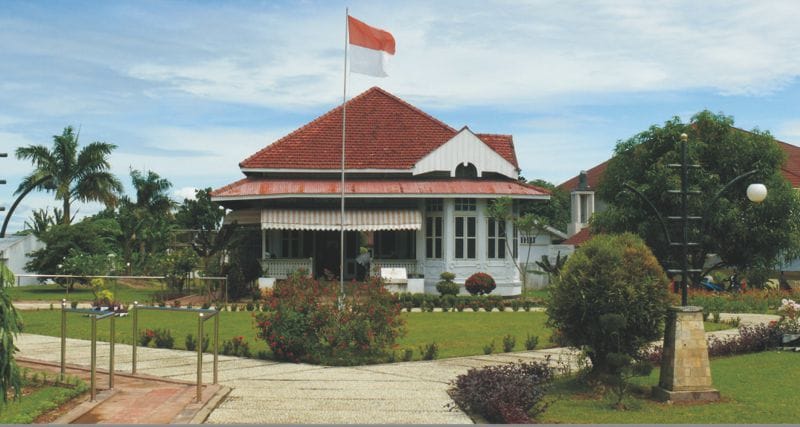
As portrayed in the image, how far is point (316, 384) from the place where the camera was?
1202 cm

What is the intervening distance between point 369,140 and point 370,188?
3416 mm

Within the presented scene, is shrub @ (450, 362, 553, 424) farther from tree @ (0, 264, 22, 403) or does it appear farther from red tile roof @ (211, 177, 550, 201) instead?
red tile roof @ (211, 177, 550, 201)

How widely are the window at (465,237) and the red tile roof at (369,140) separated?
2805mm

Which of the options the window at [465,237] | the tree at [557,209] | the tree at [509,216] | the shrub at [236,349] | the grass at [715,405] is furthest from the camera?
the tree at [557,209]

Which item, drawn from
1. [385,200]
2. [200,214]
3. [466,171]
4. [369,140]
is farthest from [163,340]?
[200,214]

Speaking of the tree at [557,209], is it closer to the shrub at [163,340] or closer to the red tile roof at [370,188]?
the red tile roof at [370,188]

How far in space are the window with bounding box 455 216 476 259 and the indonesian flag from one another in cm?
834

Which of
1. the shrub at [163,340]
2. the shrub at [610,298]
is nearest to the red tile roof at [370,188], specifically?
the shrub at [163,340]

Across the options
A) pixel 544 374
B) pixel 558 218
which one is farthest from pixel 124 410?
pixel 558 218

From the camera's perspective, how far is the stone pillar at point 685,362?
435 inches

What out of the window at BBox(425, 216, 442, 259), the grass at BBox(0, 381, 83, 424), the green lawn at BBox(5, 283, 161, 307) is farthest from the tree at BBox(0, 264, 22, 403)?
the window at BBox(425, 216, 442, 259)

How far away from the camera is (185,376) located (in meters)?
12.6

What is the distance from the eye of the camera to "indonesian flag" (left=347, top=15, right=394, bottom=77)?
23.7m

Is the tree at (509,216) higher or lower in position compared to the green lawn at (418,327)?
higher
